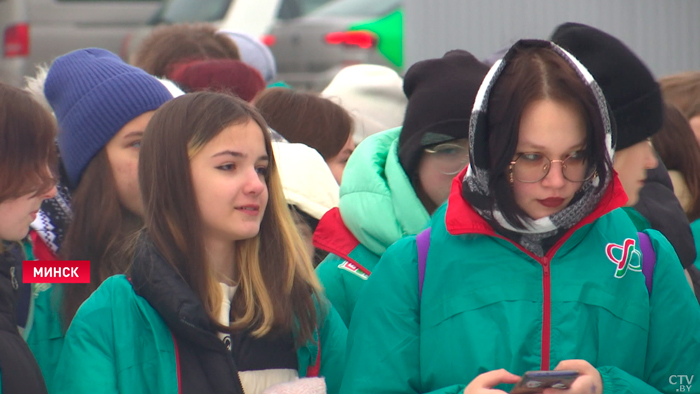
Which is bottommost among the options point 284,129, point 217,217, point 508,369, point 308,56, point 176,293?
point 508,369

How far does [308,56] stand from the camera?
11.7 m

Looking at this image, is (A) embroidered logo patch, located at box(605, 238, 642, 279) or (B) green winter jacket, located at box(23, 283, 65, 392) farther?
(B) green winter jacket, located at box(23, 283, 65, 392)

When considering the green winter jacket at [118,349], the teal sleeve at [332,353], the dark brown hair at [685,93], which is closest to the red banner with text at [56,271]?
the green winter jacket at [118,349]

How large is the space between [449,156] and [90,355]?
4.57 ft

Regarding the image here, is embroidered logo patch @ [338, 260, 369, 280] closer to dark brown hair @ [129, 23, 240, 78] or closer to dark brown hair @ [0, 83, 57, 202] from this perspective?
dark brown hair @ [0, 83, 57, 202]

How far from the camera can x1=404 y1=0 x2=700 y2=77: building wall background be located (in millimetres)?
7656

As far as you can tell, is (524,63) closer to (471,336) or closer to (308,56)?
(471,336)

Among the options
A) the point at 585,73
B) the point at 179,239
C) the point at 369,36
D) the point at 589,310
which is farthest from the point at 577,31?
the point at 369,36

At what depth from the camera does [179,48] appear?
5.14 meters

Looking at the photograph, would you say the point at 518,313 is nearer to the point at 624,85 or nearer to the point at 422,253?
the point at 422,253

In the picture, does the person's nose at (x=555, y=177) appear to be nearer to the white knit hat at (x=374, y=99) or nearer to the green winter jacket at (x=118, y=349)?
the green winter jacket at (x=118, y=349)

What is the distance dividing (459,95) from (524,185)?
972 mm

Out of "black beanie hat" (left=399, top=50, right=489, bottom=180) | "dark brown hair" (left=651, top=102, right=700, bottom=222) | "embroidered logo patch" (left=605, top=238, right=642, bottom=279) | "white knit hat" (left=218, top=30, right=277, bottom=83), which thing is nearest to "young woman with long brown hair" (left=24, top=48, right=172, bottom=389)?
"black beanie hat" (left=399, top=50, right=489, bottom=180)

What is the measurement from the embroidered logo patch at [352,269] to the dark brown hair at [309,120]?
977mm
